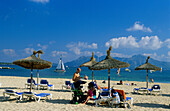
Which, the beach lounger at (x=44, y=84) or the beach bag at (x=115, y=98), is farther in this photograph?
the beach lounger at (x=44, y=84)

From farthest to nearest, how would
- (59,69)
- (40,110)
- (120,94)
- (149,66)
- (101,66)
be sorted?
(59,69)
(149,66)
(101,66)
(120,94)
(40,110)

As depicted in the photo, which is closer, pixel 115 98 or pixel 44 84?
pixel 115 98

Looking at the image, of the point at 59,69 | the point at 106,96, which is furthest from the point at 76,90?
the point at 59,69

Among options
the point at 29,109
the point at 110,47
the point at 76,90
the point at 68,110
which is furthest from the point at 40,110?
the point at 110,47

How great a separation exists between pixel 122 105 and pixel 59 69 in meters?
66.8

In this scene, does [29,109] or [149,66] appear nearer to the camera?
[29,109]

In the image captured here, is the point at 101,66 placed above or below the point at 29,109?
above

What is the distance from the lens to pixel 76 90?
7832mm

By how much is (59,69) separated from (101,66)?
66.2 metres

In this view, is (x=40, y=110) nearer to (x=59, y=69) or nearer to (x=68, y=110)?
(x=68, y=110)

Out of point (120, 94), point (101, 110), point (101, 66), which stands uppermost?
point (101, 66)

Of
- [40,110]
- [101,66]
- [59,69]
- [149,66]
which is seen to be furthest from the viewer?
[59,69]

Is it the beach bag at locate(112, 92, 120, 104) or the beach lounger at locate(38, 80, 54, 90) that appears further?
the beach lounger at locate(38, 80, 54, 90)

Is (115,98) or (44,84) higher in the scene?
(44,84)
